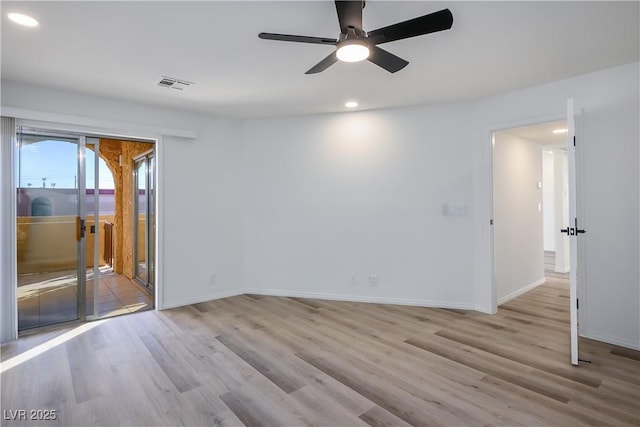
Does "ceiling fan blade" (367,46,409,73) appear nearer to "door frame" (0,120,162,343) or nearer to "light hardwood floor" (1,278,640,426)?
"light hardwood floor" (1,278,640,426)

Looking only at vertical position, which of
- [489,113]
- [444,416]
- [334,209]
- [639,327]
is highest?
[489,113]

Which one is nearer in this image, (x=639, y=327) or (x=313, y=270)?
(x=639, y=327)

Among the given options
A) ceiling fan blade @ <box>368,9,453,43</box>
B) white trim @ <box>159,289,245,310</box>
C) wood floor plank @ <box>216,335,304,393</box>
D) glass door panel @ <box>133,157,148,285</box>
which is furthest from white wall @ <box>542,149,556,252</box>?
glass door panel @ <box>133,157,148,285</box>

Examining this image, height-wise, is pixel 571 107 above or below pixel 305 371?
above

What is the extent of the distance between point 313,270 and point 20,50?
3648 mm

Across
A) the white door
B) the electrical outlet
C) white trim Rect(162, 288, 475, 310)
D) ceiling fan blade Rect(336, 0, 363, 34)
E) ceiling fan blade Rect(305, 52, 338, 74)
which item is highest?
ceiling fan blade Rect(336, 0, 363, 34)

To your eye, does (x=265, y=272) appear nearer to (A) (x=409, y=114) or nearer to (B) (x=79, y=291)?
(B) (x=79, y=291)

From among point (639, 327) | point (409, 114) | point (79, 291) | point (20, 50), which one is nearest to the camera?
point (20, 50)

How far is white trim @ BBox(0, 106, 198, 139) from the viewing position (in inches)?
123

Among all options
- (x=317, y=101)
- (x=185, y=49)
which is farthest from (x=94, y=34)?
(x=317, y=101)

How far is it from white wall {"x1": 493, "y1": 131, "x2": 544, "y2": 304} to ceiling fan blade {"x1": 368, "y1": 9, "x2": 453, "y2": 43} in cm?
256

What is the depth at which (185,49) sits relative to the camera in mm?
2541

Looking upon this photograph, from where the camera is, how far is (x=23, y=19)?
2121 mm

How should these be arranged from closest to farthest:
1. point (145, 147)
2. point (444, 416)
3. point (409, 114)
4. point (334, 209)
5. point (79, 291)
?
point (444, 416) < point (79, 291) < point (409, 114) < point (334, 209) < point (145, 147)
